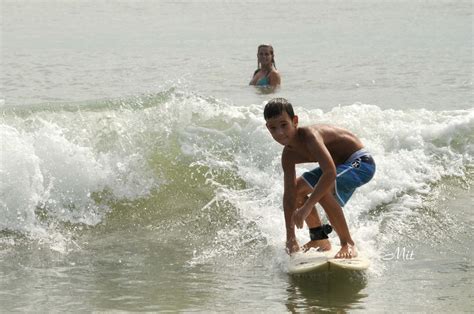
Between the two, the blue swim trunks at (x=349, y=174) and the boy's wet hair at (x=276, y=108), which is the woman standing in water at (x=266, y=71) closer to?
the blue swim trunks at (x=349, y=174)

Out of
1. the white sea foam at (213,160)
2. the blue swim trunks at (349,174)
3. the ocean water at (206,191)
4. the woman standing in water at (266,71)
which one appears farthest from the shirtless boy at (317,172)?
the woman standing in water at (266,71)

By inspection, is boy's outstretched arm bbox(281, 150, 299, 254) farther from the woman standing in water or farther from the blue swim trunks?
the woman standing in water

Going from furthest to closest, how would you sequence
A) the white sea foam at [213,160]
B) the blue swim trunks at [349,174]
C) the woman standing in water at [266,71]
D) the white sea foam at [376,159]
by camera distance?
the woman standing in water at [266,71] < the white sea foam at [213,160] < the white sea foam at [376,159] < the blue swim trunks at [349,174]

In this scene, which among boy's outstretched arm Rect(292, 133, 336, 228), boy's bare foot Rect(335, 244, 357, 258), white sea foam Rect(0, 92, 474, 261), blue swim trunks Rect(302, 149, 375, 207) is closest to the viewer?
boy's outstretched arm Rect(292, 133, 336, 228)

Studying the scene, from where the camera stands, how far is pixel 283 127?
5453 mm

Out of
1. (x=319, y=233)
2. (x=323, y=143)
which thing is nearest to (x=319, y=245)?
(x=319, y=233)

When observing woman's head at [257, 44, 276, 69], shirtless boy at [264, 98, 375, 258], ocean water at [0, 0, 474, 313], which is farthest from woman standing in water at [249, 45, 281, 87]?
shirtless boy at [264, 98, 375, 258]

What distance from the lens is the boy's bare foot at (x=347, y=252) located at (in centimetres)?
557

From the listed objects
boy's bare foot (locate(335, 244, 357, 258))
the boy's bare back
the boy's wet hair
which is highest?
the boy's wet hair

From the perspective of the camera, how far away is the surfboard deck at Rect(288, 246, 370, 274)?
5406mm

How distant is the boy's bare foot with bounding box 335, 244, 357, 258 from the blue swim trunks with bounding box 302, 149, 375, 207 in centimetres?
29

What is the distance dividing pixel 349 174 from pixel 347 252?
1.78 feet

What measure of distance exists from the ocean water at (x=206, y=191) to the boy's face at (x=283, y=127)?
35.0 inches

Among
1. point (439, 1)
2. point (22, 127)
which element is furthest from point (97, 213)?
point (439, 1)
